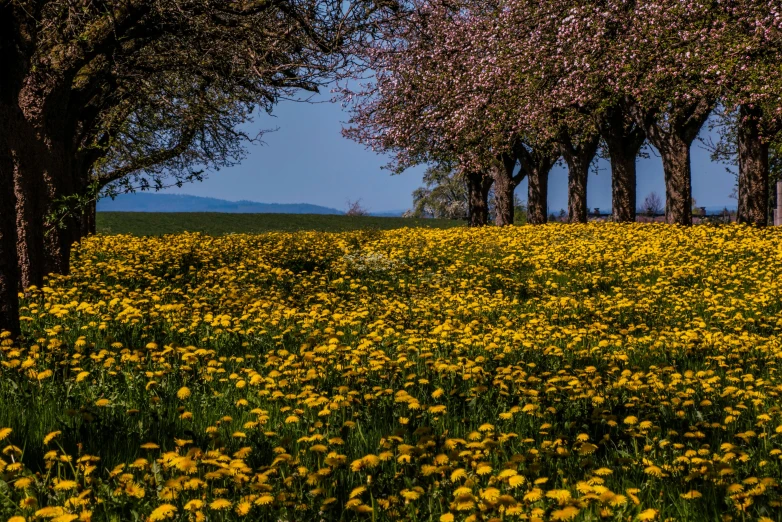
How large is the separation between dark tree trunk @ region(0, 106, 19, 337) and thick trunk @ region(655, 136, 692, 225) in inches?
875

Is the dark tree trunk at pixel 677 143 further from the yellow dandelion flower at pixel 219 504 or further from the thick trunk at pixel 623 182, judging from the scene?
the yellow dandelion flower at pixel 219 504

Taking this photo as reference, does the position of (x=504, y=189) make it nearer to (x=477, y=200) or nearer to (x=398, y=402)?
(x=477, y=200)

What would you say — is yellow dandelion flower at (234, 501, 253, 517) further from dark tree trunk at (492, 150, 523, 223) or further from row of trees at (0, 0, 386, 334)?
dark tree trunk at (492, 150, 523, 223)

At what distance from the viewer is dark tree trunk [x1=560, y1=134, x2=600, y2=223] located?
29.1 meters

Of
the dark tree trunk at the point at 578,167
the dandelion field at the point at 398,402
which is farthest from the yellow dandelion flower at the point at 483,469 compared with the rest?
the dark tree trunk at the point at 578,167

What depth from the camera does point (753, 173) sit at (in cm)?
2362

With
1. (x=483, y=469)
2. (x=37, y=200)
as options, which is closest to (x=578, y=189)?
(x=37, y=200)

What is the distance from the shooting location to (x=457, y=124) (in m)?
25.8

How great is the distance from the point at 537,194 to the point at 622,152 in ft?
21.7

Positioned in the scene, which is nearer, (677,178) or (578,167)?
(677,178)

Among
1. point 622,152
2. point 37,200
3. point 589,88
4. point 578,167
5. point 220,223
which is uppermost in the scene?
point 589,88

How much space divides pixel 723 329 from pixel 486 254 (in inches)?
348

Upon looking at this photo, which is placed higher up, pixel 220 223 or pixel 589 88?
pixel 589 88

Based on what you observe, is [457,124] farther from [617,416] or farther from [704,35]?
[617,416]
